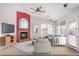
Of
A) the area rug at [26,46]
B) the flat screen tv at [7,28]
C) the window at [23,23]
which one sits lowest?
the area rug at [26,46]

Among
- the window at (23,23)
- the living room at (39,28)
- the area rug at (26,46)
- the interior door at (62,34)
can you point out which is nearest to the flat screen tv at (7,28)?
the living room at (39,28)

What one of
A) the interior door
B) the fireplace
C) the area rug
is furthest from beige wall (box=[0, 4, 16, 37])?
the interior door

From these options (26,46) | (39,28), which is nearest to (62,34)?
(39,28)

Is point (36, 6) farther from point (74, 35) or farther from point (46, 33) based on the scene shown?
point (74, 35)

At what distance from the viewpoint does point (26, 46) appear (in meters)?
3.35

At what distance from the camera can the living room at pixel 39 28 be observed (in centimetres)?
320

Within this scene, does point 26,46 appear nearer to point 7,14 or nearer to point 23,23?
point 23,23

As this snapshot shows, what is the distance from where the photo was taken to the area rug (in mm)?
3252

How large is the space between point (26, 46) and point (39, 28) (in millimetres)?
593

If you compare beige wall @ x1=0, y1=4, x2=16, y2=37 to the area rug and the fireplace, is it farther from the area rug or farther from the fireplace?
the area rug

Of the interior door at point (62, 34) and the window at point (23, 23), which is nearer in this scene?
the interior door at point (62, 34)

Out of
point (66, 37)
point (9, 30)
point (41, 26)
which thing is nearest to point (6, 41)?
point (9, 30)

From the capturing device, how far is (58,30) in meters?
3.33

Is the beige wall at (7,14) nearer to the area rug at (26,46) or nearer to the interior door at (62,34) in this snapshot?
the area rug at (26,46)
